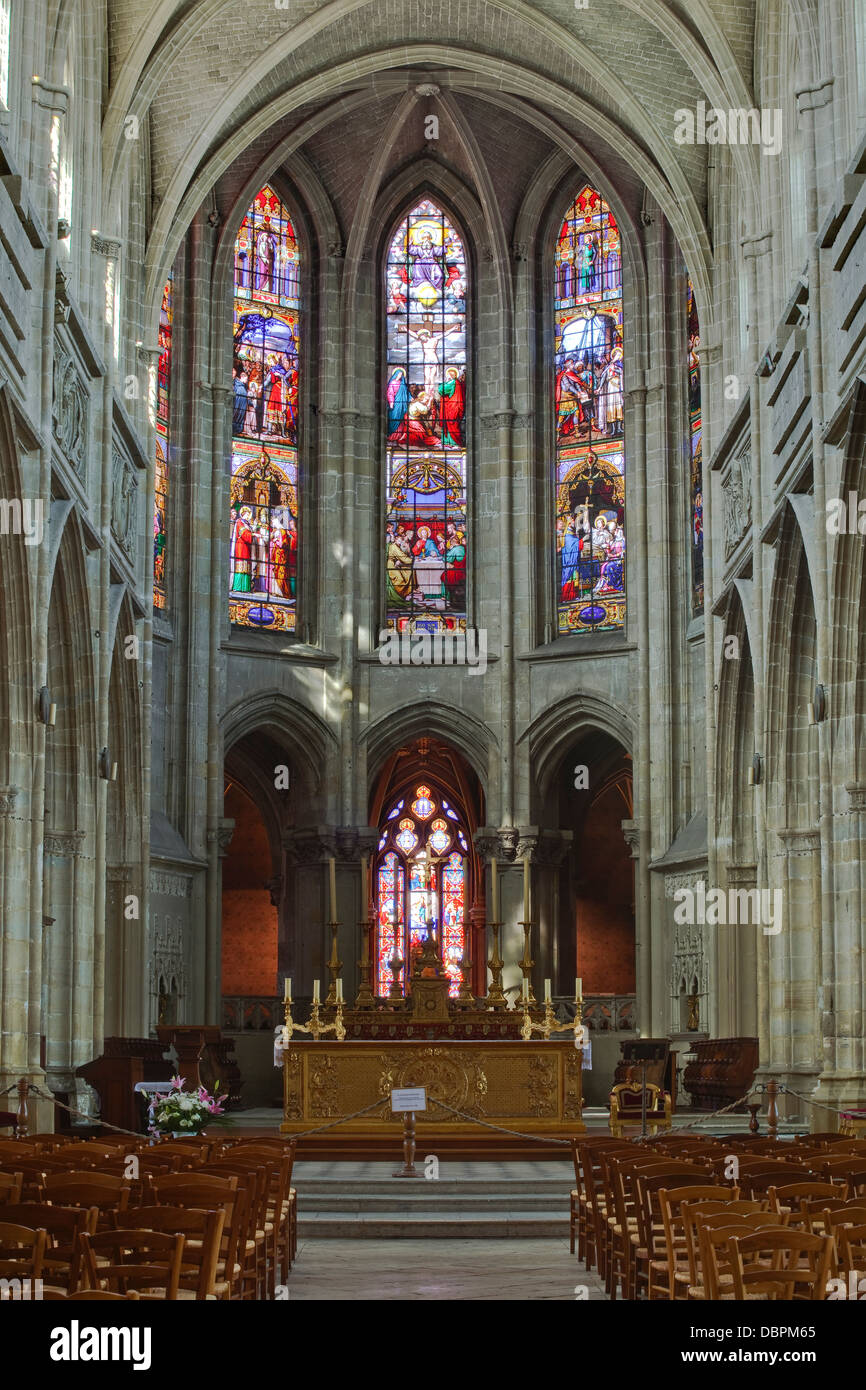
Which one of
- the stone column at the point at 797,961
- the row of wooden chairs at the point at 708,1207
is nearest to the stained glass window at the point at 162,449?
the stone column at the point at 797,961

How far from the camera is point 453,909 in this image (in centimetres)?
3703

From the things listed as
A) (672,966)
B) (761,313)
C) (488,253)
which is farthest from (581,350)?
(672,966)

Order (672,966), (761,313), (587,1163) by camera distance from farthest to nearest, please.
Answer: (672,966), (761,313), (587,1163)

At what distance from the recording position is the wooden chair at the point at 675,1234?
27.6 ft

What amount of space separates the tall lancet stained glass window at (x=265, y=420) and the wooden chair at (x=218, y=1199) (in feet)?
79.1

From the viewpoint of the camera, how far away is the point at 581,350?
34125 mm

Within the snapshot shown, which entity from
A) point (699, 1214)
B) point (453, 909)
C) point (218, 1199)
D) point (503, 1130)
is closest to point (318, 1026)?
point (503, 1130)

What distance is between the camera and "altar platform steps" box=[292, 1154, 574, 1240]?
15.3m

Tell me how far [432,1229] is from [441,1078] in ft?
18.8

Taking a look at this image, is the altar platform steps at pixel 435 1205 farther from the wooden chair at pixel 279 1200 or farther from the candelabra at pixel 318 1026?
the candelabra at pixel 318 1026

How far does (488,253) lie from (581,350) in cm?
263

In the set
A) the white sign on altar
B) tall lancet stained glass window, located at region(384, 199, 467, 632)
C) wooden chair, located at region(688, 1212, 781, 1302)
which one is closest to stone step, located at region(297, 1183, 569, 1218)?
the white sign on altar

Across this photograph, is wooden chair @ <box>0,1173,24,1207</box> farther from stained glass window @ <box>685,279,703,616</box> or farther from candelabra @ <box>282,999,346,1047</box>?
stained glass window @ <box>685,279,703,616</box>
